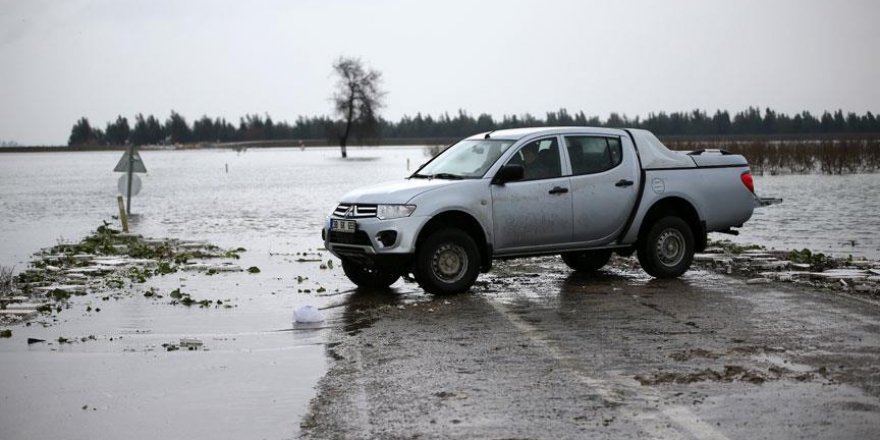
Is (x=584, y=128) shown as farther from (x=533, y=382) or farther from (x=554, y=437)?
(x=554, y=437)

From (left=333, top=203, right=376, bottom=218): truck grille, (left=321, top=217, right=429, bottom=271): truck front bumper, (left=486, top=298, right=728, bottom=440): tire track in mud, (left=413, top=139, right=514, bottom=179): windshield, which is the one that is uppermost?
(left=413, top=139, right=514, bottom=179): windshield

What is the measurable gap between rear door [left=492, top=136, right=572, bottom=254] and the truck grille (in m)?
1.46

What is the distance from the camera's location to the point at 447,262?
12742 millimetres

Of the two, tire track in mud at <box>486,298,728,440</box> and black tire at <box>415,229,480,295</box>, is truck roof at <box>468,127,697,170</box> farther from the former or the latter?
tire track in mud at <box>486,298,728,440</box>

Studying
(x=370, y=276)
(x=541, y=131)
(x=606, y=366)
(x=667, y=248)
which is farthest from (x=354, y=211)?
(x=606, y=366)

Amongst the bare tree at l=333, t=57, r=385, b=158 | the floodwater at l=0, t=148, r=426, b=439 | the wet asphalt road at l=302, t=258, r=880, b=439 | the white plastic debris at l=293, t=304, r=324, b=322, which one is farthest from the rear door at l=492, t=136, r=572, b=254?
the bare tree at l=333, t=57, r=385, b=158

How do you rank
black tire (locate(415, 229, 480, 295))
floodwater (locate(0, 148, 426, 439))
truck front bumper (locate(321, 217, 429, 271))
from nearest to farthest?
1. floodwater (locate(0, 148, 426, 439))
2. truck front bumper (locate(321, 217, 429, 271))
3. black tire (locate(415, 229, 480, 295))

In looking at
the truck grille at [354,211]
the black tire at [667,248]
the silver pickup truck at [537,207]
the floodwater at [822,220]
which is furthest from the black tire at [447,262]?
the floodwater at [822,220]

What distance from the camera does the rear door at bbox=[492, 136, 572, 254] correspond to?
42.7 feet

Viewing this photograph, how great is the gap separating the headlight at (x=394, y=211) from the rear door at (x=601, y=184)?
218 cm

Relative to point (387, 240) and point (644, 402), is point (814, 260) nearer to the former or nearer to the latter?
point (387, 240)

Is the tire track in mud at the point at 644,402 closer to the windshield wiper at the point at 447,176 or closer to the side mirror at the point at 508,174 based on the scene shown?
the side mirror at the point at 508,174

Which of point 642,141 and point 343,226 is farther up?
point 642,141

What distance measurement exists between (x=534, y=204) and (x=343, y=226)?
230 cm
